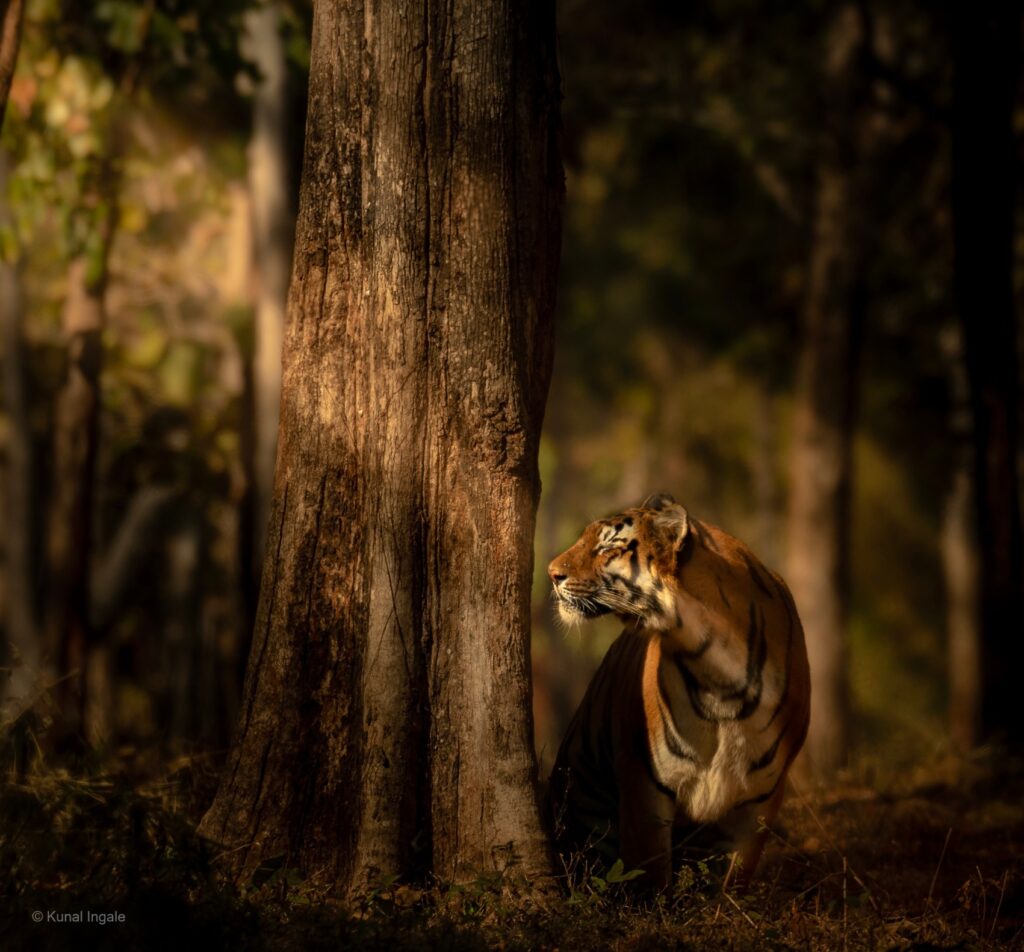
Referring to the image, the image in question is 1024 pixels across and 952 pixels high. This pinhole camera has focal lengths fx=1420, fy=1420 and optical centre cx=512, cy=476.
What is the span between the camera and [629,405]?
27484 mm

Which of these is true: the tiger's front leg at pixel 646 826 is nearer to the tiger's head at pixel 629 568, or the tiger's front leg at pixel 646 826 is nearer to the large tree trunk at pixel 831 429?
the tiger's head at pixel 629 568

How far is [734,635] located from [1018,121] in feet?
33.2

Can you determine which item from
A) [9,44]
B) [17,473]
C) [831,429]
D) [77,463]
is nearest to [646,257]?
[831,429]

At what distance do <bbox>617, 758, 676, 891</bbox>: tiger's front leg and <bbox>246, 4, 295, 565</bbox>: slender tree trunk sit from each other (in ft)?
17.9

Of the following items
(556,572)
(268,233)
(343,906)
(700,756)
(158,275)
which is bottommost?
(343,906)

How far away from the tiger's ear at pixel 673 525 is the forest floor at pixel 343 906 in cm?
117

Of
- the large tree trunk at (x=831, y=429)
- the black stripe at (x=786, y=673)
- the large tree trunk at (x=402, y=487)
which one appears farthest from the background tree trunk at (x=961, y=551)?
the large tree trunk at (x=402, y=487)

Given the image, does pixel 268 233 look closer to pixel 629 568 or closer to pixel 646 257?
pixel 629 568

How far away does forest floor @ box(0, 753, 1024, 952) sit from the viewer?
3.91m

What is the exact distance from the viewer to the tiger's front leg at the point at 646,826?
5082mm

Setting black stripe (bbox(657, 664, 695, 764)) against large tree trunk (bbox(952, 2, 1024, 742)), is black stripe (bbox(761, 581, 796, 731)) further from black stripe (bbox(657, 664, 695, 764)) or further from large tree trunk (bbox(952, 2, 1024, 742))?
large tree trunk (bbox(952, 2, 1024, 742))

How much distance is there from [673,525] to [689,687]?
590 millimetres

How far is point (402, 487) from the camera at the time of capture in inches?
185

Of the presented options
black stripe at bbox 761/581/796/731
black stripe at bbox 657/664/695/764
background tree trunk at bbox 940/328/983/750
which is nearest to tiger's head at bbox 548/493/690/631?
black stripe at bbox 657/664/695/764
